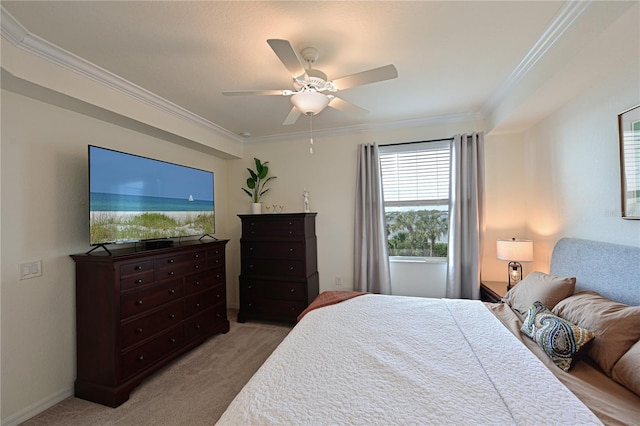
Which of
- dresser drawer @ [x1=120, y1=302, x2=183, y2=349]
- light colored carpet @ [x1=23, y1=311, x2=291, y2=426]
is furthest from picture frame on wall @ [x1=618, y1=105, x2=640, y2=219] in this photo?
dresser drawer @ [x1=120, y1=302, x2=183, y2=349]

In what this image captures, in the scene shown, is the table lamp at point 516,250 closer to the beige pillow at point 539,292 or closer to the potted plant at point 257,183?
the beige pillow at point 539,292

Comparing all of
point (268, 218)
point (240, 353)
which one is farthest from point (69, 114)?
point (240, 353)

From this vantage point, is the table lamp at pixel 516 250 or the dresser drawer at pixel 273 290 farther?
the dresser drawer at pixel 273 290

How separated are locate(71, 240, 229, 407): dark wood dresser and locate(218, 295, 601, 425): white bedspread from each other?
143 centimetres

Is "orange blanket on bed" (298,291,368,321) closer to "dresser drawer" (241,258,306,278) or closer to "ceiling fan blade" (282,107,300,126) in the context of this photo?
"dresser drawer" (241,258,306,278)

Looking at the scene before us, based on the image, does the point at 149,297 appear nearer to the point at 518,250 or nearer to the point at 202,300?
the point at 202,300

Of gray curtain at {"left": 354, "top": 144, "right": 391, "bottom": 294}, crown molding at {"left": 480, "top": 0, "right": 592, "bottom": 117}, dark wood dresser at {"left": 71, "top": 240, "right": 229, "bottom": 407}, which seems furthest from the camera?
gray curtain at {"left": 354, "top": 144, "right": 391, "bottom": 294}

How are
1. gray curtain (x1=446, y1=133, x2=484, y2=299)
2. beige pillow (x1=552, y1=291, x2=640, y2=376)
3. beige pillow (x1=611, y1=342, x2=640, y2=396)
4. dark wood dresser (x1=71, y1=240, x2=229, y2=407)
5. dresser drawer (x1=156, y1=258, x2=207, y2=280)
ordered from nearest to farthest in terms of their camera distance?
1. beige pillow (x1=611, y1=342, x2=640, y2=396)
2. beige pillow (x1=552, y1=291, x2=640, y2=376)
3. dark wood dresser (x1=71, y1=240, x2=229, y2=407)
4. dresser drawer (x1=156, y1=258, x2=207, y2=280)
5. gray curtain (x1=446, y1=133, x2=484, y2=299)

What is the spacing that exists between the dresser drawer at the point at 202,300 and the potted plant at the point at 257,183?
122cm

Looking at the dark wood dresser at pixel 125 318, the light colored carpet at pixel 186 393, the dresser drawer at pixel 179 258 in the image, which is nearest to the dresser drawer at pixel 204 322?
the dark wood dresser at pixel 125 318

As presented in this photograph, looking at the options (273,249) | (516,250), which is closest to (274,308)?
(273,249)

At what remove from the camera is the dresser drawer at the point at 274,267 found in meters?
3.41

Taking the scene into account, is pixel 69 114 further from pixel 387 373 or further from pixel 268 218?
pixel 387 373

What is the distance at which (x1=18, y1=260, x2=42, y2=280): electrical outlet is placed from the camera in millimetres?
1909
